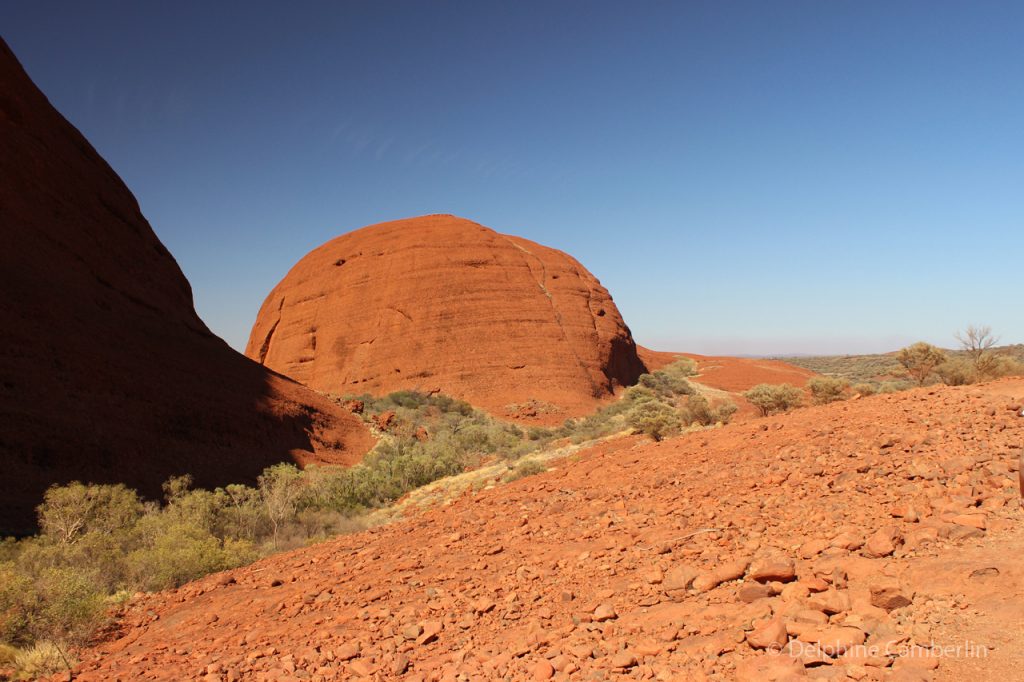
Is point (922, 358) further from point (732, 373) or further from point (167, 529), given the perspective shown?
point (732, 373)

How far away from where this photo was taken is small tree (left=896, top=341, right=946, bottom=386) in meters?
16.3

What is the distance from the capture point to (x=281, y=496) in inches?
408

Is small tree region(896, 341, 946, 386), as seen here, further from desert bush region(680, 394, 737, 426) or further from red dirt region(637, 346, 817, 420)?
red dirt region(637, 346, 817, 420)

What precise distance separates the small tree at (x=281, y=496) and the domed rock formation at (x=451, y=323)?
16.5 metres

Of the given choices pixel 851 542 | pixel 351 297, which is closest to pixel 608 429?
pixel 851 542

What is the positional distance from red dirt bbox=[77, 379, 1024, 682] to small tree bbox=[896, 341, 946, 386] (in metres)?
11.5

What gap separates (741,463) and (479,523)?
3010 millimetres

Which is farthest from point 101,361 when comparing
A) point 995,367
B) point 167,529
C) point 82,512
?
point 995,367

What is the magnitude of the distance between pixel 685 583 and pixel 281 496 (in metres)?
8.72

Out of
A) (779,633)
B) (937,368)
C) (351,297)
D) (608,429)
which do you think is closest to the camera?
(779,633)

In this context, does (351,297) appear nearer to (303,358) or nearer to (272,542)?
(303,358)

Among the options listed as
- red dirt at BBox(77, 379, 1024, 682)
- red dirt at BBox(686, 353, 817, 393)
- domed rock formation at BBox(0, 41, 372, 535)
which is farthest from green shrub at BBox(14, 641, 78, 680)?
red dirt at BBox(686, 353, 817, 393)

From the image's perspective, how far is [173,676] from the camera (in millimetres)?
3859

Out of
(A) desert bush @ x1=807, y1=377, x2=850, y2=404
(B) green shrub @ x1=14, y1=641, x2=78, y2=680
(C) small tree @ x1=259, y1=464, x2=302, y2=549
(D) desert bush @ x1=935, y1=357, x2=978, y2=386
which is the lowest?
(C) small tree @ x1=259, y1=464, x2=302, y2=549
